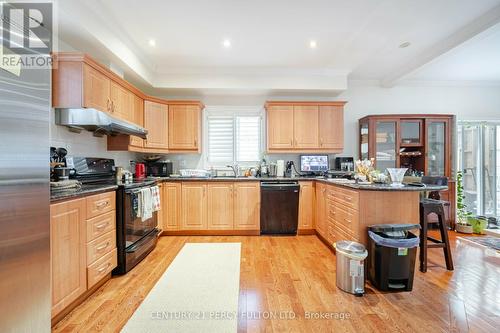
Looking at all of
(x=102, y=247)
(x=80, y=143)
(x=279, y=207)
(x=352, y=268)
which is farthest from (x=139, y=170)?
(x=352, y=268)

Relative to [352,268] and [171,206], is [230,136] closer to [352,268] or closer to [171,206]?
A: [171,206]

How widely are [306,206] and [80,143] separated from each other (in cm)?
334

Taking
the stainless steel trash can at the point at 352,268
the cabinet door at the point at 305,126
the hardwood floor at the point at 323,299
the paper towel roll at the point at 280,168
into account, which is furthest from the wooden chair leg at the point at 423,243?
the paper towel roll at the point at 280,168

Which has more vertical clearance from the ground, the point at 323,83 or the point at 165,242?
the point at 323,83

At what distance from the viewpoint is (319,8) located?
97.0 inches

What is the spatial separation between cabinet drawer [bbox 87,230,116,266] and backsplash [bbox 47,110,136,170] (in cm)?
115

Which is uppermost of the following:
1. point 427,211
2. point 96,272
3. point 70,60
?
point 70,60

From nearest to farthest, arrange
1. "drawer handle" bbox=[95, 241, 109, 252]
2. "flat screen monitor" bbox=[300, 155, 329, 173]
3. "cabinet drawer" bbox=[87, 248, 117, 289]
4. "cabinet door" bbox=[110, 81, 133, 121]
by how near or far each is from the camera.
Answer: "cabinet drawer" bbox=[87, 248, 117, 289], "drawer handle" bbox=[95, 241, 109, 252], "cabinet door" bbox=[110, 81, 133, 121], "flat screen monitor" bbox=[300, 155, 329, 173]

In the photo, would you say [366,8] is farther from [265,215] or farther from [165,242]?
[165,242]

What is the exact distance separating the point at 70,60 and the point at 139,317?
257 cm

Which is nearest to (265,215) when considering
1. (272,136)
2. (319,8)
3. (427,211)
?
(272,136)

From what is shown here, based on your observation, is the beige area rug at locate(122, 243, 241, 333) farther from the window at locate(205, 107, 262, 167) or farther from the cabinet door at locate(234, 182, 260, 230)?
the window at locate(205, 107, 262, 167)

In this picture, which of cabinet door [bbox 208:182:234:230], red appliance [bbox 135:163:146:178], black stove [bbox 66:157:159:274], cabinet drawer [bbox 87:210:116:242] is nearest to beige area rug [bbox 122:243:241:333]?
black stove [bbox 66:157:159:274]

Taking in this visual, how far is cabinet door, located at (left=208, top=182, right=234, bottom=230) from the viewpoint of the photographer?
3.75 meters
